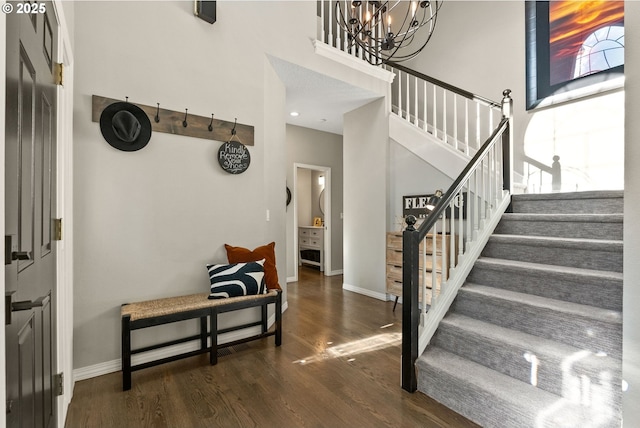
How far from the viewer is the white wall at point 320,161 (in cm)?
546

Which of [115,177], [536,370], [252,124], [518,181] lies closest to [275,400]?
[536,370]

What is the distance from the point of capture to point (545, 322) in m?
1.82

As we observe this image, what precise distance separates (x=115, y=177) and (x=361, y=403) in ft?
7.38

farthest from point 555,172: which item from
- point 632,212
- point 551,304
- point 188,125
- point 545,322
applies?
point 188,125

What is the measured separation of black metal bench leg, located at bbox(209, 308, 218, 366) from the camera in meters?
2.34

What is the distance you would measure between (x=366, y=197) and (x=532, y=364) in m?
3.03

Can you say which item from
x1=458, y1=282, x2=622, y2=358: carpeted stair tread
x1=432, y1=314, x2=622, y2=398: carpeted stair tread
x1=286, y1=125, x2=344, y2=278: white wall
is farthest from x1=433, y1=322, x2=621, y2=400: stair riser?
x1=286, y1=125, x2=344, y2=278: white wall

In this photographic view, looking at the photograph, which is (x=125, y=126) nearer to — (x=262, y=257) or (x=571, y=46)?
(x=262, y=257)

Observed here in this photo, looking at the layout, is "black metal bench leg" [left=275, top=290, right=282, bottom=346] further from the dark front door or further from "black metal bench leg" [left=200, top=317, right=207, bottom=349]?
the dark front door

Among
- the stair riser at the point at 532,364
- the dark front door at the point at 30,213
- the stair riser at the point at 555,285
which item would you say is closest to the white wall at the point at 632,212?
the stair riser at the point at 532,364

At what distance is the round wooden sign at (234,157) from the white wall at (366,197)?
2048 millimetres

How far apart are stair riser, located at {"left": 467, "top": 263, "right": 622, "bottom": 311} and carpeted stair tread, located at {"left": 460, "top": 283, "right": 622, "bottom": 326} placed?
1.7 inches

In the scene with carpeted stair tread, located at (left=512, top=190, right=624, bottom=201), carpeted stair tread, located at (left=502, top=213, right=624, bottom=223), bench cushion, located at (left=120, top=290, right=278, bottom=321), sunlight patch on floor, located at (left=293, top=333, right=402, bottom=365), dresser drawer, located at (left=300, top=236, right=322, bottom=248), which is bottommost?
sunlight patch on floor, located at (left=293, top=333, right=402, bottom=365)

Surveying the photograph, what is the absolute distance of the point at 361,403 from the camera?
6.23 ft
